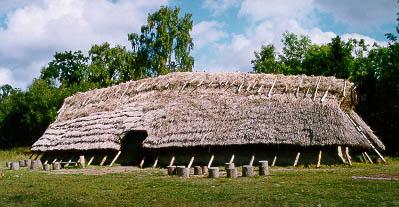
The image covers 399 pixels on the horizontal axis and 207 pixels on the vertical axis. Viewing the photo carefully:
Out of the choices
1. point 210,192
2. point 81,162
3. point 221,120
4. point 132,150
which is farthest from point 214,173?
point 132,150

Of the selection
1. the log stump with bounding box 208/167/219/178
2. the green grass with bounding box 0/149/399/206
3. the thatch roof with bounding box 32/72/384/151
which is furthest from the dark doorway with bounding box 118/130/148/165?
the log stump with bounding box 208/167/219/178

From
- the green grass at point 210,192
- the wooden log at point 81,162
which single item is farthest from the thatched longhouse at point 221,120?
the green grass at point 210,192

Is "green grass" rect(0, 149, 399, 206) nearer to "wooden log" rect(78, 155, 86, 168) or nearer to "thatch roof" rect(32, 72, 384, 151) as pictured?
"thatch roof" rect(32, 72, 384, 151)

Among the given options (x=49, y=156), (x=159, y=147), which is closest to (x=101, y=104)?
(x=49, y=156)

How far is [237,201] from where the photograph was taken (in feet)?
38.2

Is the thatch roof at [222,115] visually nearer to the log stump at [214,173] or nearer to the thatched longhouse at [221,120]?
the thatched longhouse at [221,120]

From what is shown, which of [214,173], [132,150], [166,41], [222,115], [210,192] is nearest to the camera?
[210,192]

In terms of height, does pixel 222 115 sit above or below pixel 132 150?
above

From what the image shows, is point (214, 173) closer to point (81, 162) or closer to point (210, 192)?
point (210, 192)

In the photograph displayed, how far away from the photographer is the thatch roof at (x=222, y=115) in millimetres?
23344

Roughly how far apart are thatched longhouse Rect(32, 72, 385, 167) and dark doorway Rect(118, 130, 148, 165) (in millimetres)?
86

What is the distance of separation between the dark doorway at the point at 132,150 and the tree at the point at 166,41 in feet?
77.6

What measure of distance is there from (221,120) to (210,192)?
11937 mm

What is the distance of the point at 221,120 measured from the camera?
2525 cm
